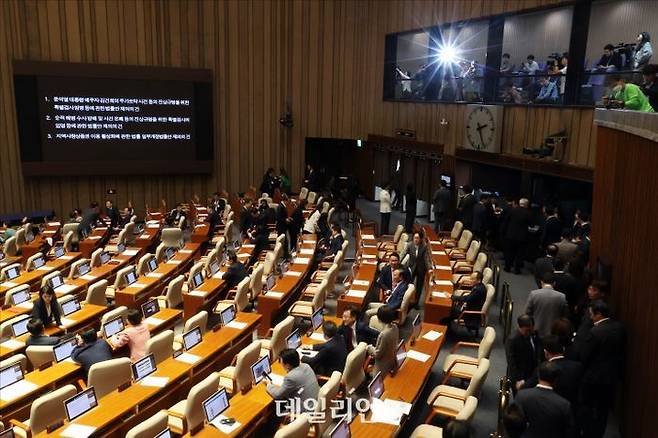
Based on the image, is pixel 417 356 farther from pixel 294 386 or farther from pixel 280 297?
pixel 280 297

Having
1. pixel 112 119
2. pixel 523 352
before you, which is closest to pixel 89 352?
pixel 523 352

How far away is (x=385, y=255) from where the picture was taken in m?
11.8

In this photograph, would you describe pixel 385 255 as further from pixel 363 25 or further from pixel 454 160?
pixel 363 25

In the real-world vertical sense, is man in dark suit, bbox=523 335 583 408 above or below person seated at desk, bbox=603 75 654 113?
below

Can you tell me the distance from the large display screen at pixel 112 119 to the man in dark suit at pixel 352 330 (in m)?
11.5

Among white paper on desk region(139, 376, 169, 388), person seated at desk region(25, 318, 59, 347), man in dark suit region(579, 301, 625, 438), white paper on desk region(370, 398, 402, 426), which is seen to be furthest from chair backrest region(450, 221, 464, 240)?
person seated at desk region(25, 318, 59, 347)

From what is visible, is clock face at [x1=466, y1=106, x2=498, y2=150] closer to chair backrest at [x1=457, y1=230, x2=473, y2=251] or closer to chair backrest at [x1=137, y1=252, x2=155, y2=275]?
chair backrest at [x1=457, y1=230, x2=473, y2=251]

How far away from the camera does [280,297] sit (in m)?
8.79

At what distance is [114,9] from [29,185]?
5811 mm

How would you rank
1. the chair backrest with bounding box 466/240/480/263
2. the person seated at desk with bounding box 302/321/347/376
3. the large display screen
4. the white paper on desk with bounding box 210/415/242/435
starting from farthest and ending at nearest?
the large display screen → the chair backrest with bounding box 466/240/480/263 → the person seated at desk with bounding box 302/321/347/376 → the white paper on desk with bounding box 210/415/242/435

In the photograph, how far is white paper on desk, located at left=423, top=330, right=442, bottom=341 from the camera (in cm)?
712

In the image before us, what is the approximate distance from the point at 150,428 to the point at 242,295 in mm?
4401

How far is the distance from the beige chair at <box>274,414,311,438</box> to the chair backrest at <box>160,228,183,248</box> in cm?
877

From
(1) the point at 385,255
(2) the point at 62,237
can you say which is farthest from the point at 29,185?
(1) the point at 385,255
